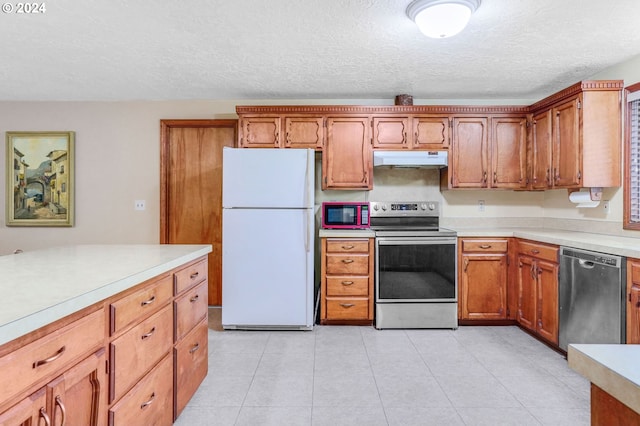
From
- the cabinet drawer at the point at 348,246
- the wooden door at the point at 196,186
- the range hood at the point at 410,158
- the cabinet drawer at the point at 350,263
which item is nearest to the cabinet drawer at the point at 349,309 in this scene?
the cabinet drawer at the point at 350,263

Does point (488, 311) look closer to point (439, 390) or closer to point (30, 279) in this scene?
point (439, 390)

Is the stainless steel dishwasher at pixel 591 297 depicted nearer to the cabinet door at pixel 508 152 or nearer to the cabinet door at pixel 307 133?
the cabinet door at pixel 508 152

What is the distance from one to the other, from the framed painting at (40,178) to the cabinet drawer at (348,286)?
3.00 meters

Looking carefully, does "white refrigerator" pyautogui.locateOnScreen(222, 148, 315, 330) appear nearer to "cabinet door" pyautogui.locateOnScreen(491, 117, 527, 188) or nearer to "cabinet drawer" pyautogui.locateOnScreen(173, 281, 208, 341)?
"cabinet drawer" pyautogui.locateOnScreen(173, 281, 208, 341)

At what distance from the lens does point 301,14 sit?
7.15 ft

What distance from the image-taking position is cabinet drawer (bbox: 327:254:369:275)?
332cm

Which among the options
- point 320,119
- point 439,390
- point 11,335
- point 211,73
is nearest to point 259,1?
point 211,73

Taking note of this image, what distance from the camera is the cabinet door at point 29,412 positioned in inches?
32.4

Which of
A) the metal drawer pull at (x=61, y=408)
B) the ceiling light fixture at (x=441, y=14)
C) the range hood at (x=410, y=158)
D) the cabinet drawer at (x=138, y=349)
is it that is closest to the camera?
the metal drawer pull at (x=61, y=408)

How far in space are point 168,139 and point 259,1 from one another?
2.38 metres

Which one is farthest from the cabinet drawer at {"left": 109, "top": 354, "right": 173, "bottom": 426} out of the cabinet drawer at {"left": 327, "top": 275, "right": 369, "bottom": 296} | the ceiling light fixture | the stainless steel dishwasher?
the stainless steel dishwasher

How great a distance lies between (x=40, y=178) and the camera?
3.92 metres

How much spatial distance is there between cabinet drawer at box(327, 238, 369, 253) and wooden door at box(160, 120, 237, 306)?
1.40 meters

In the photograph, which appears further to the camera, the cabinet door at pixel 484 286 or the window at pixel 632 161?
the cabinet door at pixel 484 286
